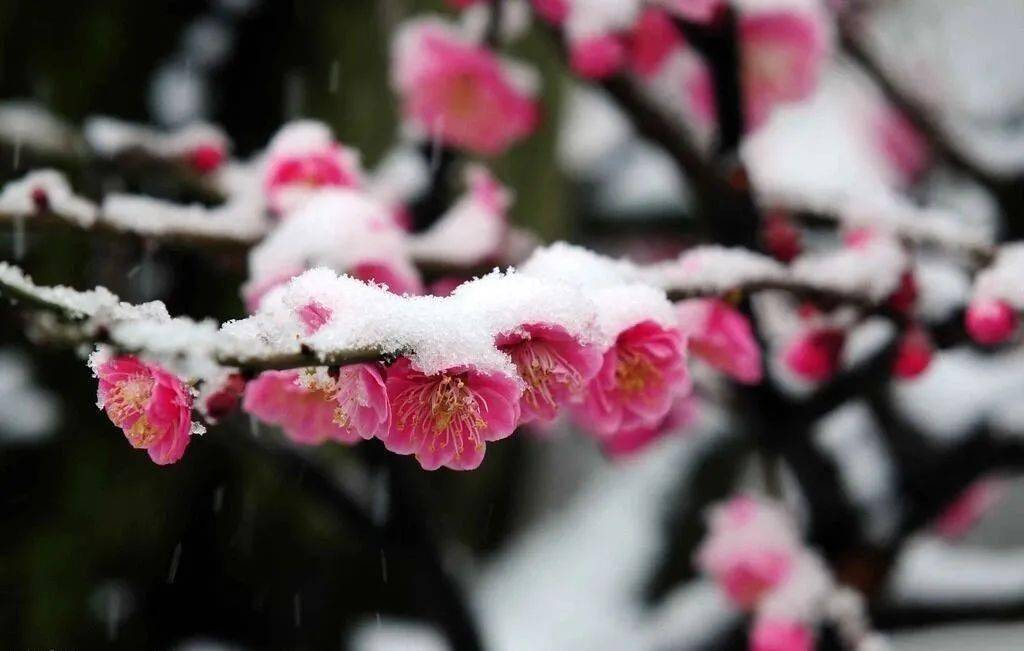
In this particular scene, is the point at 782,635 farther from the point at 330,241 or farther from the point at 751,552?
the point at 330,241

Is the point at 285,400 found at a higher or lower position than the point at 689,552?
lower

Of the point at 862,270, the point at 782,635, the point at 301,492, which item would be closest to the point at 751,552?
the point at 782,635

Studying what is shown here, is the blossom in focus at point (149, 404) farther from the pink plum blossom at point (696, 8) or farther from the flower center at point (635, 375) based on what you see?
the pink plum blossom at point (696, 8)

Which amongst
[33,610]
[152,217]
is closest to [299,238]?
[152,217]

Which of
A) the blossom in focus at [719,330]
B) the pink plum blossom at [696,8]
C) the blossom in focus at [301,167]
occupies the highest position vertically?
the pink plum blossom at [696,8]

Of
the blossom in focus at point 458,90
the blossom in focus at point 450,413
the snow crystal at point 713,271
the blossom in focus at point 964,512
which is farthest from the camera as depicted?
the blossom in focus at point 964,512

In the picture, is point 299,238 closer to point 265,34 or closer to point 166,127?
point 166,127

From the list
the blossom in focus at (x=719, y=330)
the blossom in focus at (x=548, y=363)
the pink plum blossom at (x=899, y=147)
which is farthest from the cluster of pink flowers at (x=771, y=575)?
the pink plum blossom at (x=899, y=147)

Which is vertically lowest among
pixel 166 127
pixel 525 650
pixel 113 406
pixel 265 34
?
pixel 113 406

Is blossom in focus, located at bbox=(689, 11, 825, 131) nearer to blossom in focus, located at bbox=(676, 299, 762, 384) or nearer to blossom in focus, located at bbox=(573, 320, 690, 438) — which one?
blossom in focus, located at bbox=(676, 299, 762, 384)
